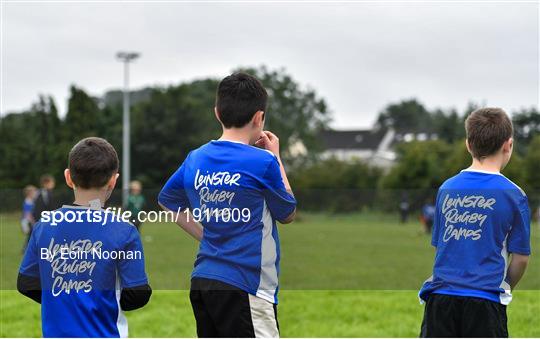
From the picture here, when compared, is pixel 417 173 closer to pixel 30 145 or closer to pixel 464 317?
pixel 30 145

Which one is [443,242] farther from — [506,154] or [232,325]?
[232,325]

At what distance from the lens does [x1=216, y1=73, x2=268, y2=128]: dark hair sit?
147 inches

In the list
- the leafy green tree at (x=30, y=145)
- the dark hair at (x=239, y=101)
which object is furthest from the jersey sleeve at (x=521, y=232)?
the leafy green tree at (x=30, y=145)

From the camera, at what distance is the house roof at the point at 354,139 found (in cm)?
11419

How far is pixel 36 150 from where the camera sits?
142 feet

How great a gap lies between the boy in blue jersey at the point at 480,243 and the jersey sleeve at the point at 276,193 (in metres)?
0.95

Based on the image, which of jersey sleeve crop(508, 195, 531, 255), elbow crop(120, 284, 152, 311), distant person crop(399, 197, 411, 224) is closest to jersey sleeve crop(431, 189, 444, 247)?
jersey sleeve crop(508, 195, 531, 255)

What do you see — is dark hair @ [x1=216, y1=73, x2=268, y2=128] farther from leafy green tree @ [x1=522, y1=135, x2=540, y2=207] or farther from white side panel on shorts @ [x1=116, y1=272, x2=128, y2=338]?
leafy green tree @ [x1=522, y1=135, x2=540, y2=207]

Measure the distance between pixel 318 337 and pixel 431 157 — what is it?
1250 inches

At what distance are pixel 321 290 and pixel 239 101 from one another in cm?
755

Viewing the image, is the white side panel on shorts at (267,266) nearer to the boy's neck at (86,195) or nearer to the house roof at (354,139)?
the boy's neck at (86,195)

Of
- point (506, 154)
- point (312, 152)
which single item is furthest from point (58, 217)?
point (312, 152)

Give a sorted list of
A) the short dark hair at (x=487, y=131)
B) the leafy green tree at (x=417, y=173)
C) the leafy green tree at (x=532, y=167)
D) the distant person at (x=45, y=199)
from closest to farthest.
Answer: the short dark hair at (x=487, y=131) < the distant person at (x=45, y=199) < the leafy green tree at (x=532, y=167) < the leafy green tree at (x=417, y=173)

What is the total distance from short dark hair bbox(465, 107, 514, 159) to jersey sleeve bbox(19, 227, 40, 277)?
2.35 m
